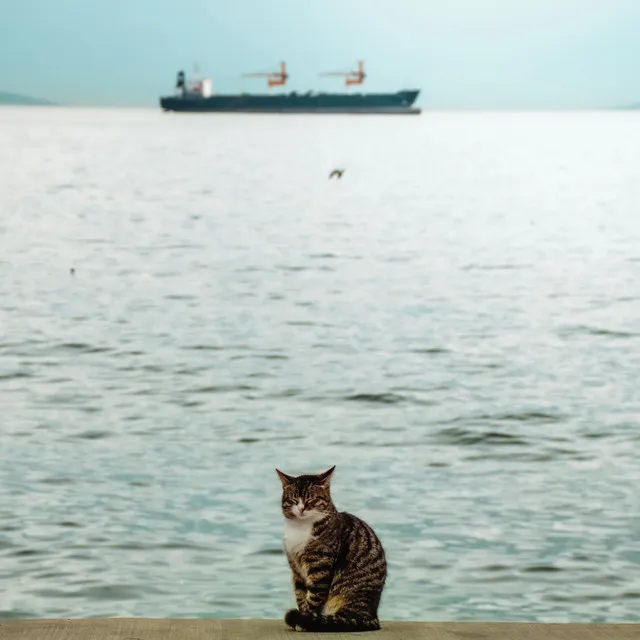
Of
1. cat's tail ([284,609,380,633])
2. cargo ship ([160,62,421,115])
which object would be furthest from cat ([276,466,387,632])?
cargo ship ([160,62,421,115])

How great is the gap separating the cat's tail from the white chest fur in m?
0.16

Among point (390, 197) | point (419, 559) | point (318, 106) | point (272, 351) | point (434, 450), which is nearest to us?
point (419, 559)

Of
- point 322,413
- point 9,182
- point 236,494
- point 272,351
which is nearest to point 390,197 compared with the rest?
point 9,182

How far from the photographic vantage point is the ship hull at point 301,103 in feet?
404

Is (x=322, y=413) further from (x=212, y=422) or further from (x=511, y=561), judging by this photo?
(x=511, y=561)

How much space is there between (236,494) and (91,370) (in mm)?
4787

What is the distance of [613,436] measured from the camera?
8695 mm

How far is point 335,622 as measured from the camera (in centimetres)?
332

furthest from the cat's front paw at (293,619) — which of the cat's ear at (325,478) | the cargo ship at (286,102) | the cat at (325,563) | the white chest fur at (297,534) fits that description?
the cargo ship at (286,102)

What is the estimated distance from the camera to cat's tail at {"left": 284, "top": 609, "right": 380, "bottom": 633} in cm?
330

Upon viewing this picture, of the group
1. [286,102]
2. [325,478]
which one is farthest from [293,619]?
[286,102]

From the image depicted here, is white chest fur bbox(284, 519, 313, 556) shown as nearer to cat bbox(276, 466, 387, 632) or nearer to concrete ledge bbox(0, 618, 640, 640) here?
cat bbox(276, 466, 387, 632)

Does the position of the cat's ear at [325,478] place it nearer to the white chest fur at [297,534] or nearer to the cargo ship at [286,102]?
the white chest fur at [297,534]

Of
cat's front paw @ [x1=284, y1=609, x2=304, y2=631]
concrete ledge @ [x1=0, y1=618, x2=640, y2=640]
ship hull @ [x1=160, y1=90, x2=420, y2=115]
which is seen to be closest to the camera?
concrete ledge @ [x1=0, y1=618, x2=640, y2=640]
